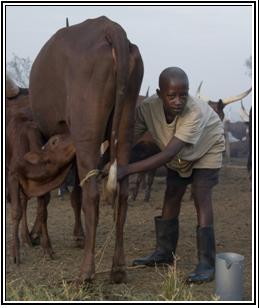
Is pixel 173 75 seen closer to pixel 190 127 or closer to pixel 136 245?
pixel 190 127

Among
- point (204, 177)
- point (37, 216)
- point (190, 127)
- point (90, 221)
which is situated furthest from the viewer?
point (37, 216)

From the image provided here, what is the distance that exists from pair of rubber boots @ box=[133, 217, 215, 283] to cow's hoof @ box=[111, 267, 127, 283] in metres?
0.56

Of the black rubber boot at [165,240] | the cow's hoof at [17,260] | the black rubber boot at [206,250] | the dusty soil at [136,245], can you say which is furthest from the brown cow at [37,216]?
the black rubber boot at [206,250]

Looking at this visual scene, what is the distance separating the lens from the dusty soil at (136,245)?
16.1 ft

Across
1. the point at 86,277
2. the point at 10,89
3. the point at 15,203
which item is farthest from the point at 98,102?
the point at 10,89

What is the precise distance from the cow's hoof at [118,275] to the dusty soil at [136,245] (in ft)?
0.22

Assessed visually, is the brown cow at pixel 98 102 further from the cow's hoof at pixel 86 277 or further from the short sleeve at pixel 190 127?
the short sleeve at pixel 190 127

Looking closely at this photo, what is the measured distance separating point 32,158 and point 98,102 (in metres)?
1.26

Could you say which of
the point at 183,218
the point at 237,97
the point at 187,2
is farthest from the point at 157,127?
the point at 237,97

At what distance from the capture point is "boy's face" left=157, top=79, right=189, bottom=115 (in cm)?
503

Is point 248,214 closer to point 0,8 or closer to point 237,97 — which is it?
point 237,97

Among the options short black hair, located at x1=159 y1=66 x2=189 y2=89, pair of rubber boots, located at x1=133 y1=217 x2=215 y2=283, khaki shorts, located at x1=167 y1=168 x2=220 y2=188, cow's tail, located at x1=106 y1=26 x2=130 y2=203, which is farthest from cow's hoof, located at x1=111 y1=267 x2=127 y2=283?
short black hair, located at x1=159 y1=66 x2=189 y2=89

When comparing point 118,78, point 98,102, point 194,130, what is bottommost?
point 194,130

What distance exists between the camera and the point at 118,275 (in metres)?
4.91
